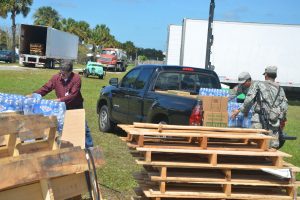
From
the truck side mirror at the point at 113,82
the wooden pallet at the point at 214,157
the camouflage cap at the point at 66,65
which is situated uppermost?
the camouflage cap at the point at 66,65

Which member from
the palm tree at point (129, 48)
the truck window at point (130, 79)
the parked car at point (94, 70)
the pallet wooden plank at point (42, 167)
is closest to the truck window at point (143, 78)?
the truck window at point (130, 79)

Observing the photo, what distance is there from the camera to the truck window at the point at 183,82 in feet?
34.6

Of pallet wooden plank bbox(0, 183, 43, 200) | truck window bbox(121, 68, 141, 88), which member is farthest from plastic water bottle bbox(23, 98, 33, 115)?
truck window bbox(121, 68, 141, 88)

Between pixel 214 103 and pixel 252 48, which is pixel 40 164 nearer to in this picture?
pixel 214 103

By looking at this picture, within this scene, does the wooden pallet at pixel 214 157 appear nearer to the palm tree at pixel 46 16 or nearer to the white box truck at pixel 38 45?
the white box truck at pixel 38 45

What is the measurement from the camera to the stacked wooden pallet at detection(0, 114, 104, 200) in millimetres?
3580

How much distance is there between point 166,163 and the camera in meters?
5.47

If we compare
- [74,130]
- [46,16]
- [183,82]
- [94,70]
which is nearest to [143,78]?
[183,82]

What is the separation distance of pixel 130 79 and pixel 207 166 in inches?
259

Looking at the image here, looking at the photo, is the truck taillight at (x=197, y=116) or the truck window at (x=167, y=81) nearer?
the truck taillight at (x=197, y=116)

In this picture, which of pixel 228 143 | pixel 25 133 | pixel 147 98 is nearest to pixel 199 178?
pixel 228 143

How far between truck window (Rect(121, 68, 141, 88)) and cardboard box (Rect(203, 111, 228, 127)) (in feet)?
10.7

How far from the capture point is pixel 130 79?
11891 millimetres

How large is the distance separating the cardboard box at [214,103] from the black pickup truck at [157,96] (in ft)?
0.47
